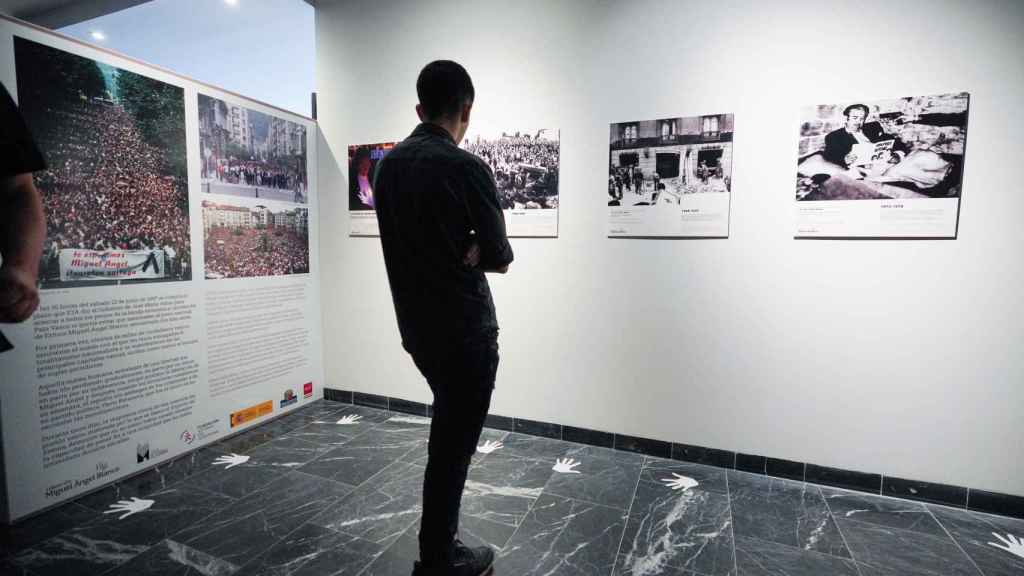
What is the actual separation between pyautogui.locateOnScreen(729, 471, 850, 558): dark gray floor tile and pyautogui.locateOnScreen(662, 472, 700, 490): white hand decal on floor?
0.18 metres

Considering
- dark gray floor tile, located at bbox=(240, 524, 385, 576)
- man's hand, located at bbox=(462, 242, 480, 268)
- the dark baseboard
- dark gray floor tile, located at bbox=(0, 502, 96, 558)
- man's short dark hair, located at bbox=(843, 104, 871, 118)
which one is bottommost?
dark gray floor tile, located at bbox=(0, 502, 96, 558)

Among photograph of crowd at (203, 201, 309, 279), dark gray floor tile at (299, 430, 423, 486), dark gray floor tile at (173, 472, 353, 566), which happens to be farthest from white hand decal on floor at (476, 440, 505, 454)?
photograph of crowd at (203, 201, 309, 279)

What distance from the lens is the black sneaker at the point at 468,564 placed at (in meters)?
1.49

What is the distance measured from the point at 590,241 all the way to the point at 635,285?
0.37m

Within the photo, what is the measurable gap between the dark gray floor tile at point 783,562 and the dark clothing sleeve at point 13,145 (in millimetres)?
2368

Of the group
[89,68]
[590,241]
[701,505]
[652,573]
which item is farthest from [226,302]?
[701,505]

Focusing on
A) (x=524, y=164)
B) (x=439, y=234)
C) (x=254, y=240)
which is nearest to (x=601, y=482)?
(x=439, y=234)

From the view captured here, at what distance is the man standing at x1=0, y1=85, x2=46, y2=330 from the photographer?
87 cm

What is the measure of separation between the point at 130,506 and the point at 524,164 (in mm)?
2621

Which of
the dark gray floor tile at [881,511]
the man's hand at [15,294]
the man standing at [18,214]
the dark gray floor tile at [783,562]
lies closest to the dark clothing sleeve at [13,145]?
the man standing at [18,214]

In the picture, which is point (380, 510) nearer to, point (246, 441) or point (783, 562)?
point (246, 441)

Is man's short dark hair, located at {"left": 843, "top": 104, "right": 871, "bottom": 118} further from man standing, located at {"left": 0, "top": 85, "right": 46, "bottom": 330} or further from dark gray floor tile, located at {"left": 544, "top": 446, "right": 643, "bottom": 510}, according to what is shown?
man standing, located at {"left": 0, "top": 85, "right": 46, "bottom": 330}

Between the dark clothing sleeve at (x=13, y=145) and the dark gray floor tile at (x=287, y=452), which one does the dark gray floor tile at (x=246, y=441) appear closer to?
the dark gray floor tile at (x=287, y=452)

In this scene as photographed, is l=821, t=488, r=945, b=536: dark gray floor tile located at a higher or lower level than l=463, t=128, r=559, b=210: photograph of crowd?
lower
